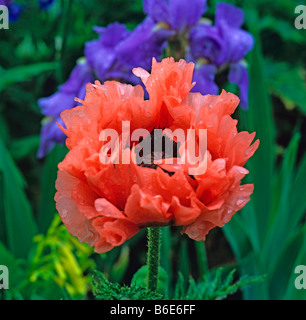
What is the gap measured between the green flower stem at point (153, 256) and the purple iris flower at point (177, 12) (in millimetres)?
564

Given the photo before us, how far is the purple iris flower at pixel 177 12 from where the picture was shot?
91 cm

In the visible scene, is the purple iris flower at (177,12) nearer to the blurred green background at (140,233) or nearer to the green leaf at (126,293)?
the blurred green background at (140,233)

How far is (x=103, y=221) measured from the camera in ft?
1.33

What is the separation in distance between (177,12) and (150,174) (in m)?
0.60

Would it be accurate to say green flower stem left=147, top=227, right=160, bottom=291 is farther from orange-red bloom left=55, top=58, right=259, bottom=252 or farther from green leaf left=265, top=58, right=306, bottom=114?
green leaf left=265, top=58, right=306, bottom=114

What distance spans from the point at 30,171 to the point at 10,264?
22.7 inches

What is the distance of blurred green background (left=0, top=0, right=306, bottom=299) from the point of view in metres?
0.88

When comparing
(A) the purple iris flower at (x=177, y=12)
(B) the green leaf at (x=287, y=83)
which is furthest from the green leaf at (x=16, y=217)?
(B) the green leaf at (x=287, y=83)

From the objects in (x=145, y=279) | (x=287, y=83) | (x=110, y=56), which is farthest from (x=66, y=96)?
(x=287, y=83)

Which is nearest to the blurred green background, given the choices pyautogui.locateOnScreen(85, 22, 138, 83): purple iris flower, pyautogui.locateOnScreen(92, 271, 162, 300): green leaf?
pyautogui.locateOnScreen(85, 22, 138, 83): purple iris flower

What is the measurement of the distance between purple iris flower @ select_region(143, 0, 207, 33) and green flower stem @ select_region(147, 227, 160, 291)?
0.56 meters

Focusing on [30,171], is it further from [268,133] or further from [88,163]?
[88,163]

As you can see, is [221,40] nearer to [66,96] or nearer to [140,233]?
[66,96]
